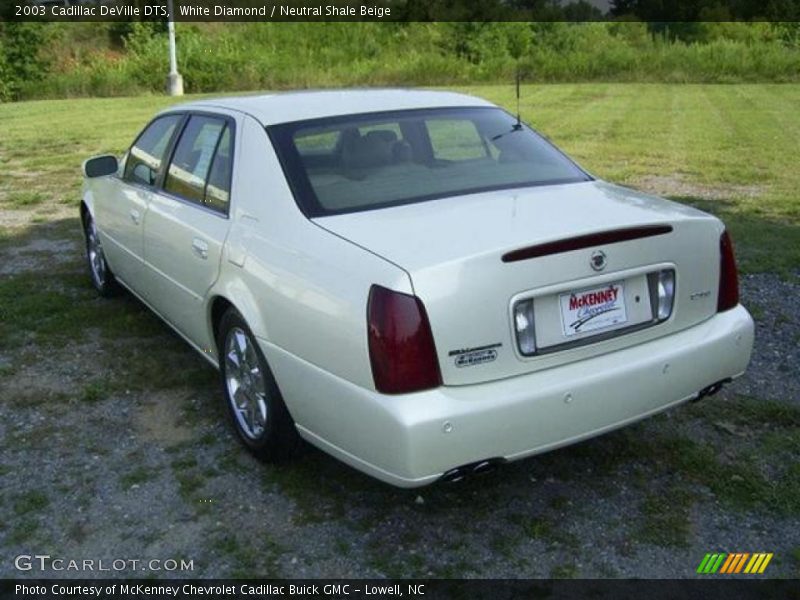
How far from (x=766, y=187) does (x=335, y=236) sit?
335 inches

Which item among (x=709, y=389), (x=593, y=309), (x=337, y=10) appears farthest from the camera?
(x=337, y=10)

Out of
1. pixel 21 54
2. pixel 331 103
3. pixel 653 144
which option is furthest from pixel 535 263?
pixel 21 54

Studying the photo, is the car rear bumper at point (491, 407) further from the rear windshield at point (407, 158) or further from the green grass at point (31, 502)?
the green grass at point (31, 502)

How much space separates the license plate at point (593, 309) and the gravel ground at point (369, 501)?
0.77 meters

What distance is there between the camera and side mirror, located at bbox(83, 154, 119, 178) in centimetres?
551

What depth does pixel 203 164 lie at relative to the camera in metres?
4.31

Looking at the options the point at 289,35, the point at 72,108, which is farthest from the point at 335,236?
the point at 289,35

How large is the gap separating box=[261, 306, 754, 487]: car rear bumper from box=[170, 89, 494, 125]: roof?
124 centimetres

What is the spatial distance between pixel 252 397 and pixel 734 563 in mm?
2023

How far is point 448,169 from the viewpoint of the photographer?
3879mm

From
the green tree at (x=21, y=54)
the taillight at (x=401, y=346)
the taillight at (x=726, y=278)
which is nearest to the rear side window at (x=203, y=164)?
the taillight at (x=401, y=346)

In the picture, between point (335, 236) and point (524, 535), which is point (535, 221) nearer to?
point (335, 236)

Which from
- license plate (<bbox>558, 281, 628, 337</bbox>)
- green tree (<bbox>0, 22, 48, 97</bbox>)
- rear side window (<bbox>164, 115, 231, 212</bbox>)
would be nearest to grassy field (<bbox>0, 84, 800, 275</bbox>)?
license plate (<bbox>558, 281, 628, 337</bbox>)

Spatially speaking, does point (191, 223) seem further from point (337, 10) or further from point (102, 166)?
point (337, 10)
